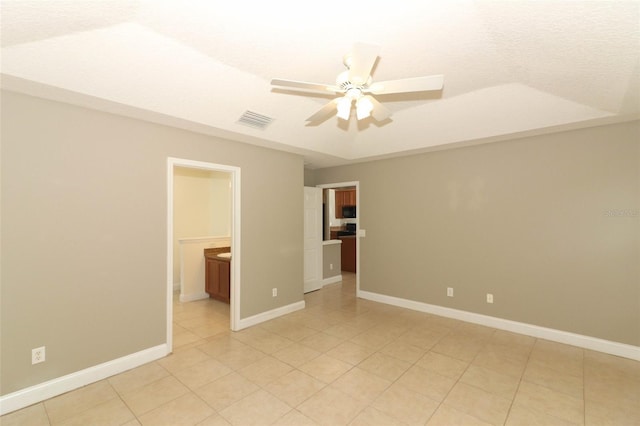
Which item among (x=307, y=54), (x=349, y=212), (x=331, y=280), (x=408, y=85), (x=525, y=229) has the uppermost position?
(x=307, y=54)

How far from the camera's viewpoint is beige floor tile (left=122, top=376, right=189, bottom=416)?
238 centimetres

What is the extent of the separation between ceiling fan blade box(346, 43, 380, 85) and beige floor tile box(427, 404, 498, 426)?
2566 millimetres

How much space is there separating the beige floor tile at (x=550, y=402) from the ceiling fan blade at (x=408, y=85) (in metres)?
2.65

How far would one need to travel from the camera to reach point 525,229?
383 cm

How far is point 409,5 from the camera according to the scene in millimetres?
1818

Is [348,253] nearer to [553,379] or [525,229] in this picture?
[525,229]

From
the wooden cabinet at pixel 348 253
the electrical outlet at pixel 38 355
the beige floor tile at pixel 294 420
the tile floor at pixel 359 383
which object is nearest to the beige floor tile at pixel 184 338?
the tile floor at pixel 359 383

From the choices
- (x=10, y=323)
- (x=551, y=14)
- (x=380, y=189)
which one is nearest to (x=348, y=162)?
(x=380, y=189)

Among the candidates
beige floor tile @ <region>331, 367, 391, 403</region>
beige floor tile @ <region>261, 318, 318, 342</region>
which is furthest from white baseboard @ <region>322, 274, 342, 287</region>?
beige floor tile @ <region>331, 367, 391, 403</region>

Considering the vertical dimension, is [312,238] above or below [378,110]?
below

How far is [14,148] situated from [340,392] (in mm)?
3437

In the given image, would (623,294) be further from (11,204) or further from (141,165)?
(11,204)

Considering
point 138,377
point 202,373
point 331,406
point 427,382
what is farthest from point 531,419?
point 138,377

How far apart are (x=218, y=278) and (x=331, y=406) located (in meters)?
3.37
